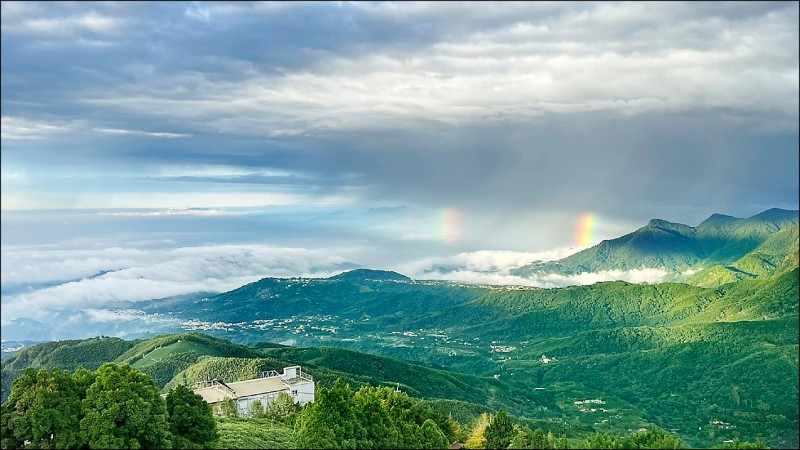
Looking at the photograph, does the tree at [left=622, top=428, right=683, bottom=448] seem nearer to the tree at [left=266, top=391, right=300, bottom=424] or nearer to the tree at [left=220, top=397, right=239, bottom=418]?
the tree at [left=266, top=391, right=300, bottom=424]

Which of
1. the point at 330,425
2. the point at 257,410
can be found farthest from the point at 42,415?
the point at 257,410

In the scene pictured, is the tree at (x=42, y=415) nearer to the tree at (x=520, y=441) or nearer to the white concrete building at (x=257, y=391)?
the tree at (x=520, y=441)

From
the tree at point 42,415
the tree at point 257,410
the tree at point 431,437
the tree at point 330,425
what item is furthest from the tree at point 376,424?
the tree at point 257,410

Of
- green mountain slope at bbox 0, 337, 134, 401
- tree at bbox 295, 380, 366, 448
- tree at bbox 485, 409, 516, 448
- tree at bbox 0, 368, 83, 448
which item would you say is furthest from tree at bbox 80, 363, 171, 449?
green mountain slope at bbox 0, 337, 134, 401

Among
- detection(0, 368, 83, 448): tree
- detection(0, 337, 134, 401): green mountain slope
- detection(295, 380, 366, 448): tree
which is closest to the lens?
detection(0, 368, 83, 448): tree

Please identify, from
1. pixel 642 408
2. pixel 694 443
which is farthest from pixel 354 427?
pixel 642 408
